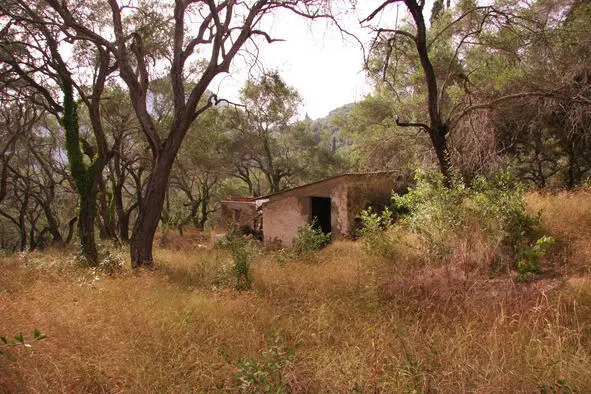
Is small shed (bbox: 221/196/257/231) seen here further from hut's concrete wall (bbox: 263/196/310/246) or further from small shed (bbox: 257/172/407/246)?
small shed (bbox: 257/172/407/246)

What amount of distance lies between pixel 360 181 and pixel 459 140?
11.2 ft

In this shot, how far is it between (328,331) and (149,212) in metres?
5.40

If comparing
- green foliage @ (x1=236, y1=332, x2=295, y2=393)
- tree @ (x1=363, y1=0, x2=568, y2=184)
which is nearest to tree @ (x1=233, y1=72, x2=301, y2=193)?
tree @ (x1=363, y1=0, x2=568, y2=184)

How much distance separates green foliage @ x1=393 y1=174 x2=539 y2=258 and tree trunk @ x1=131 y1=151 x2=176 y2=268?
17.0ft

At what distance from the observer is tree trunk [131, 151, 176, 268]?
7.83m

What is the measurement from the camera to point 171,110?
1805 cm

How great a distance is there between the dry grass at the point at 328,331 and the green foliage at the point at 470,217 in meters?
0.46

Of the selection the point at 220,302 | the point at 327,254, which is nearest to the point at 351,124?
the point at 327,254

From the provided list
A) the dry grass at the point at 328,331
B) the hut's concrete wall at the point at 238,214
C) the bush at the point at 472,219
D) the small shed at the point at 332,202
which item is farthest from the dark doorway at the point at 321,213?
the dry grass at the point at 328,331

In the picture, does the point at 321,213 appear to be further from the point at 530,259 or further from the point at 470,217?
the point at 530,259

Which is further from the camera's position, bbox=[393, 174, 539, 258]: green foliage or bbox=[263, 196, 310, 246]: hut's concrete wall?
bbox=[263, 196, 310, 246]: hut's concrete wall

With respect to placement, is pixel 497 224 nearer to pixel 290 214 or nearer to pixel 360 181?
pixel 360 181

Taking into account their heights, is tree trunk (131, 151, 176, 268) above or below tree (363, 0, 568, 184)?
below

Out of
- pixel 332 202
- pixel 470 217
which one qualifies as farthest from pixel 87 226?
pixel 470 217
